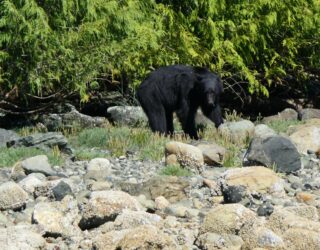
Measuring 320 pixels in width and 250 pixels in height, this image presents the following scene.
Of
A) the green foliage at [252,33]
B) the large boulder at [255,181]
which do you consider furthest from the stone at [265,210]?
the green foliage at [252,33]

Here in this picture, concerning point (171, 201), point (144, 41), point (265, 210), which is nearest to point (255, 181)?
point (265, 210)

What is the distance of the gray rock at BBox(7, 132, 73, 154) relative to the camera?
10.6 meters

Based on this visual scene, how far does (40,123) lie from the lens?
14.3m

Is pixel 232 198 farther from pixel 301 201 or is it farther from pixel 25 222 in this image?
pixel 25 222

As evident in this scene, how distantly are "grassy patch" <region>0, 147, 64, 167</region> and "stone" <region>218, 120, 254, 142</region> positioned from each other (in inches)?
107

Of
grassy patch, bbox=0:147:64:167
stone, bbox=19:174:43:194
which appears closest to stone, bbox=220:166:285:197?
stone, bbox=19:174:43:194

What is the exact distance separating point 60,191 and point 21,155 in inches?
91.8

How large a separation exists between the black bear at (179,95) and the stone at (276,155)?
114 inches

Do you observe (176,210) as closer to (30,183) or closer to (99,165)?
(30,183)

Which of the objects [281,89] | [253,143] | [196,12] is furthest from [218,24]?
[253,143]

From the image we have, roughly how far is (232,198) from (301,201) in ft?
2.49

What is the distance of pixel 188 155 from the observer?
9.39 metres

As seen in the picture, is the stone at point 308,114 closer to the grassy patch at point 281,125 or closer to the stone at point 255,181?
the grassy patch at point 281,125

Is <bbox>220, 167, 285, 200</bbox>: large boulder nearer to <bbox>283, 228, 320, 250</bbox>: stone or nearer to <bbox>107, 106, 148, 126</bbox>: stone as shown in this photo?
<bbox>283, 228, 320, 250</bbox>: stone
